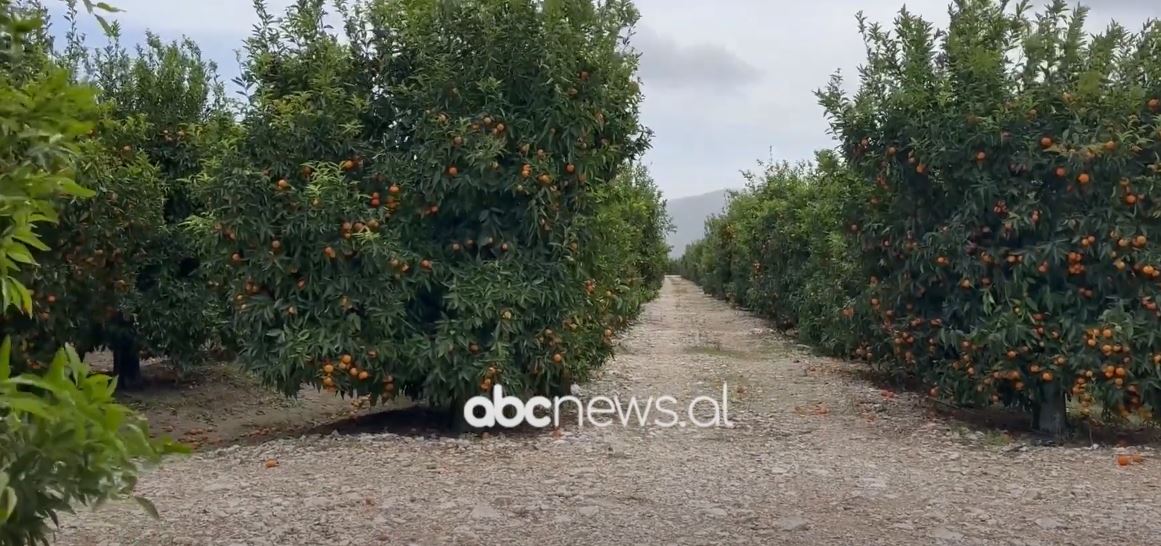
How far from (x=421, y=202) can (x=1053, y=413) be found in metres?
5.12

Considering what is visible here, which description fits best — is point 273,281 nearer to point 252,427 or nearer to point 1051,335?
point 252,427

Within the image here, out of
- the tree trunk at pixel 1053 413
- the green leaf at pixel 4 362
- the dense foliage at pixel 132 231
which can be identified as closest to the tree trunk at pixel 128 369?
the dense foliage at pixel 132 231

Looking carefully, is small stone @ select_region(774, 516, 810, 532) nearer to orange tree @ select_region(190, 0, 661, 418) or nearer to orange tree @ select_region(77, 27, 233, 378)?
orange tree @ select_region(190, 0, 661, 418)

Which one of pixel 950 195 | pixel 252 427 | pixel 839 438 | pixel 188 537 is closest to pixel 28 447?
pixel 188 537

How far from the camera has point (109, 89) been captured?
36.1 feet

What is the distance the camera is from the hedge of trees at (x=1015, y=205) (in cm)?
686

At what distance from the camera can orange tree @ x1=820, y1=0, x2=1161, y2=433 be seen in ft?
22.5

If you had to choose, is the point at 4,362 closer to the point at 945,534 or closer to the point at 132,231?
the point at 945,534

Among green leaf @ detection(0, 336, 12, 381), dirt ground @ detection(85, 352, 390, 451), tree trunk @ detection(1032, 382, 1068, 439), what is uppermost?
green leaf @ detection(0, 336, 12, 381)

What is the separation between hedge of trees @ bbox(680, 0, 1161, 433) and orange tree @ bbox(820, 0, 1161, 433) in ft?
0.04

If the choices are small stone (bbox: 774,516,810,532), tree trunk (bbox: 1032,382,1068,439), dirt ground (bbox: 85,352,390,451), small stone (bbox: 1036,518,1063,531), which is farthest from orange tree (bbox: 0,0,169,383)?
tree trunk (bbox: 1032,382,1068,439)

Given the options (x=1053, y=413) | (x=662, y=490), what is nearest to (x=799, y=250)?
(x=1053, y=413)

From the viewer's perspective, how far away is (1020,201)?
23.5 ft

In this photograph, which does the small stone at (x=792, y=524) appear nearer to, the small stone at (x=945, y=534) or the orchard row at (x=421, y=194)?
the small stone at (x=945, y=534)
